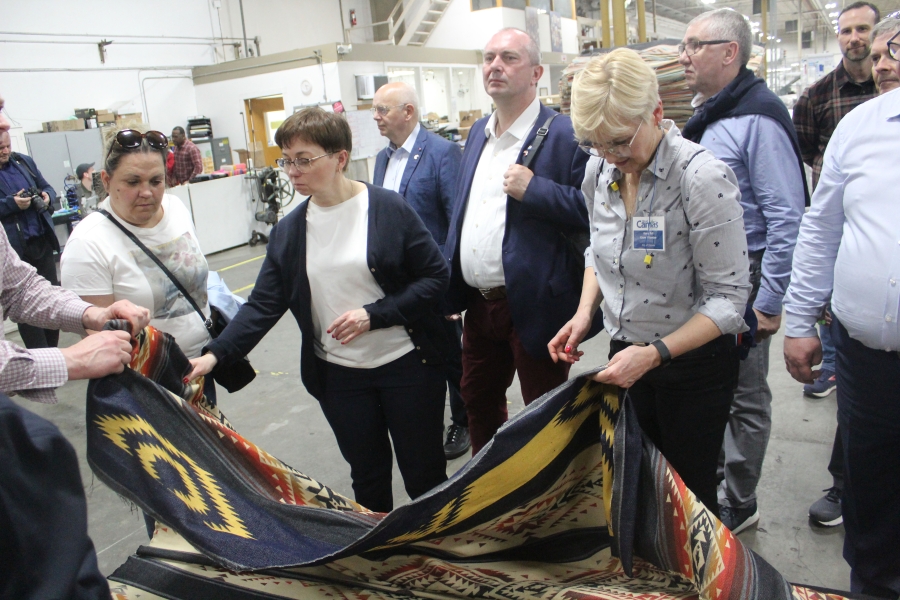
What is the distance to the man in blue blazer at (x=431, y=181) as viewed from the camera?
2.96 metres

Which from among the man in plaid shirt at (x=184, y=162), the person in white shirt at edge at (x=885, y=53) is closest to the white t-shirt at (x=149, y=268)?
the person in white shirt at edge at (x=885, y=53)

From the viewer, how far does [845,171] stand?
1.48m

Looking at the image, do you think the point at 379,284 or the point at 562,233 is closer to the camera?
the point at 379,284

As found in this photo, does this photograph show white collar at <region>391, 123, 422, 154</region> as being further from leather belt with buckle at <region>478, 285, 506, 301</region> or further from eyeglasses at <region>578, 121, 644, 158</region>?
eyeglasses at <region>578, 121, 644, 158</region>

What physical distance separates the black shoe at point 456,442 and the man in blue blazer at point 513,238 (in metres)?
0.50

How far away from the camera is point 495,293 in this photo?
225 centimetres

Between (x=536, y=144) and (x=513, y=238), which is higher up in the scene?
(x=536, y=144)

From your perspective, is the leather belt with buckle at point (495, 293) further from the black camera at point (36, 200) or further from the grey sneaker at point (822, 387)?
the black camera at point (36, 200)

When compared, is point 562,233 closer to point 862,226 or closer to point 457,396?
point 862,226

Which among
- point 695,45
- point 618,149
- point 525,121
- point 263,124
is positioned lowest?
point 618,149

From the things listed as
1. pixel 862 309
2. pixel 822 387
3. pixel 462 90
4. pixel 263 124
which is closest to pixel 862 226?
pixel 862 309

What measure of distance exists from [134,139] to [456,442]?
6.04 ft

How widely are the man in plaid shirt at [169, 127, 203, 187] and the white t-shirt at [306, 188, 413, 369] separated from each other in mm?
6617

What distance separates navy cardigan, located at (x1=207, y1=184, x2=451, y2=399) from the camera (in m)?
1.81
